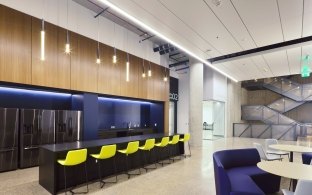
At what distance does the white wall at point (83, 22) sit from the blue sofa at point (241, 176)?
235 inches

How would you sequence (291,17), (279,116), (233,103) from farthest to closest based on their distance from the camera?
(233,103), (279,116), (291,17)

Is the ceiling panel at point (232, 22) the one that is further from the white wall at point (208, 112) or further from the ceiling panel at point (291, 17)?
the white wall at point (208, 112)

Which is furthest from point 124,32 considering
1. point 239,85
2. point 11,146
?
point 239,85

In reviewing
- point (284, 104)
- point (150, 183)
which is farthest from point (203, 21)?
point (284, 104)

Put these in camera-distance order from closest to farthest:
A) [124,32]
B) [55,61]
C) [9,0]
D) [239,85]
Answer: [9,0] → [55,61] → [124,32] → [239,85]

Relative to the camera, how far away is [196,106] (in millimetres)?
10094

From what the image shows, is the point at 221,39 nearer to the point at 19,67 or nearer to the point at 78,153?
the point at 78,153

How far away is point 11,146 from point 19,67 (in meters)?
2.17

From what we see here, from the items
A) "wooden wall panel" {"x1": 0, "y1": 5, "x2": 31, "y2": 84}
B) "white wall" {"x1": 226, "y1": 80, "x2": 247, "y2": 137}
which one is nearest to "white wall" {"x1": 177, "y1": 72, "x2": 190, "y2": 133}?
"white wall" {"x1": 226, "y1": 80, "x2": 247, "y2": 137}

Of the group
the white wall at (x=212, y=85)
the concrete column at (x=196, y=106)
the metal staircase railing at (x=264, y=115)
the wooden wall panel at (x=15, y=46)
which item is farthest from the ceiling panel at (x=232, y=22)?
the metal staircase railing at (x=264, y=115)

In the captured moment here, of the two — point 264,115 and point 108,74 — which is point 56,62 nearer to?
point 108,74

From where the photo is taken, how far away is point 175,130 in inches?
556

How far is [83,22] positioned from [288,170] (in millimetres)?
7158

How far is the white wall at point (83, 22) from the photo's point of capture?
227 inches
